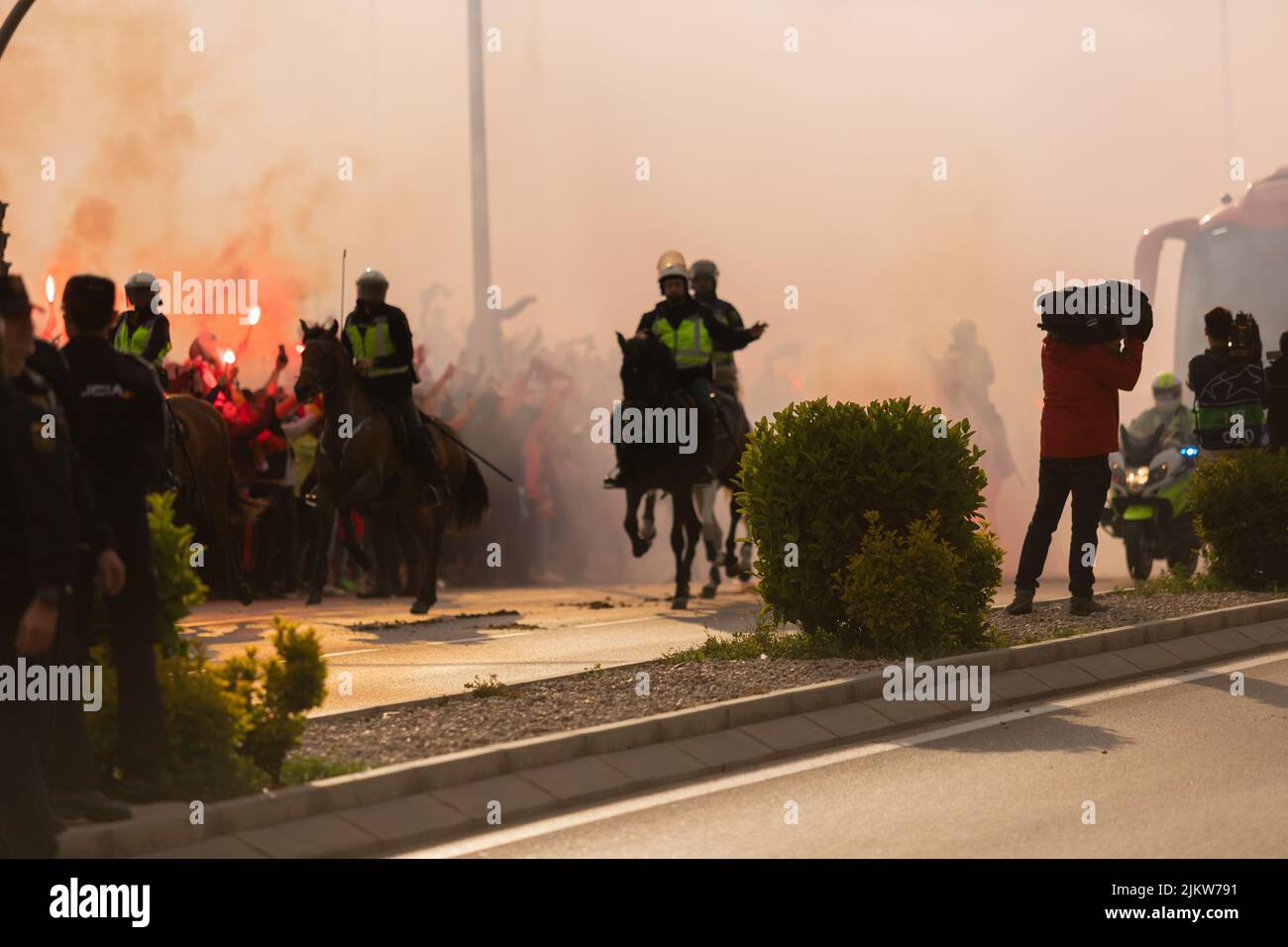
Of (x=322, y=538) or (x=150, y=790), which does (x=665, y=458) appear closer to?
(x=322, y=538)

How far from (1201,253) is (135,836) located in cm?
2436

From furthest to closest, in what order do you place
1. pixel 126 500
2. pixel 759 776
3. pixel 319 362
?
pixel 319 362, pixel 759 776, pixel 126 500

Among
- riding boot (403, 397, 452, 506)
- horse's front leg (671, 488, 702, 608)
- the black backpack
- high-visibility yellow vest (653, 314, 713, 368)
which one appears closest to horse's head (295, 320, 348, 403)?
riding boot (403, 397, 452, 506)

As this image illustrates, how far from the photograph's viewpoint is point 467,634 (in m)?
14.5

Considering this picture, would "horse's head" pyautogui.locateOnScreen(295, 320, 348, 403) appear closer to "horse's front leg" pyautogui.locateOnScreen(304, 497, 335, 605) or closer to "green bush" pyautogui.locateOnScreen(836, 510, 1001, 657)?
"horse's front leg" pyautogui.locateOnScreen(304, 497, 335, 605)

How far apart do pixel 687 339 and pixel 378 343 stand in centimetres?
273

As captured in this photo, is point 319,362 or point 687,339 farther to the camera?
point 687,339

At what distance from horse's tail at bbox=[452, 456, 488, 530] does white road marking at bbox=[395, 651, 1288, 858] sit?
26.4 feet

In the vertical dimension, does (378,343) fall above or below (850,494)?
above

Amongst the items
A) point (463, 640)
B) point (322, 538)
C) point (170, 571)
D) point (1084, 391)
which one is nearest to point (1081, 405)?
point (1084, 391)
